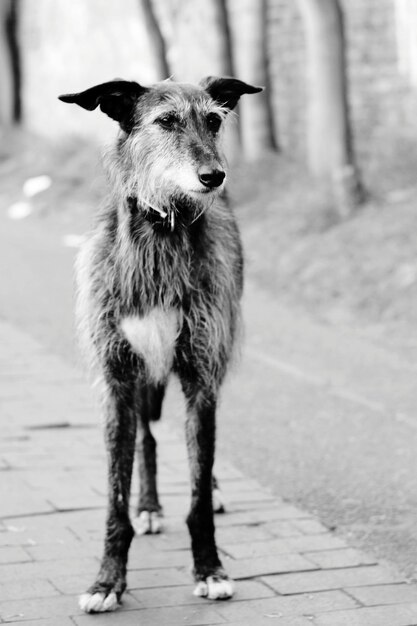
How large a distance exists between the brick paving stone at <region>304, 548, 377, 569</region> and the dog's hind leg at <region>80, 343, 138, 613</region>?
2.84 feet

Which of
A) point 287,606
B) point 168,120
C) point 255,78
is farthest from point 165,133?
point 255,78

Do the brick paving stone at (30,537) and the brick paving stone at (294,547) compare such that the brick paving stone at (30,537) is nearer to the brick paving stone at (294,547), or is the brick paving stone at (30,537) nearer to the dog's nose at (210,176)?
the brick paving stone at (294,547)

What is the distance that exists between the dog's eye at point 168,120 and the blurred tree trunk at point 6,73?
72.2ft

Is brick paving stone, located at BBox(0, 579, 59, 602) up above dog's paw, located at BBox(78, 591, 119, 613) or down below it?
below

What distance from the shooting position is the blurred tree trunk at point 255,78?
16.6m

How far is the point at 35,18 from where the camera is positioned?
82.6 ft

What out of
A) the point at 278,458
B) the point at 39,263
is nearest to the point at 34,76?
the point at 39,263

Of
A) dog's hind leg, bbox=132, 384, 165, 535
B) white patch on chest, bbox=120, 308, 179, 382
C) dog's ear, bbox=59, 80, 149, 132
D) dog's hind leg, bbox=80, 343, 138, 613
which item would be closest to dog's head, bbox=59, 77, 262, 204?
dog's ear, bbox=59, 80, 149, 132

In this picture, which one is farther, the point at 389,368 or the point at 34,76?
the point at 34,76

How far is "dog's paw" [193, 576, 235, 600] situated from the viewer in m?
4.81

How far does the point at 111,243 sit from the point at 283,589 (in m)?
1.60

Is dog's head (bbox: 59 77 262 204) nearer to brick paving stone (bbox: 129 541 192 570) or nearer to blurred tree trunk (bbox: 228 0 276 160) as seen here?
brick paving stone (bbox: 129 541 192 570)

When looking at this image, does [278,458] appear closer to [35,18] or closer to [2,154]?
[2,154]

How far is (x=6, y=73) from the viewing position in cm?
2609
